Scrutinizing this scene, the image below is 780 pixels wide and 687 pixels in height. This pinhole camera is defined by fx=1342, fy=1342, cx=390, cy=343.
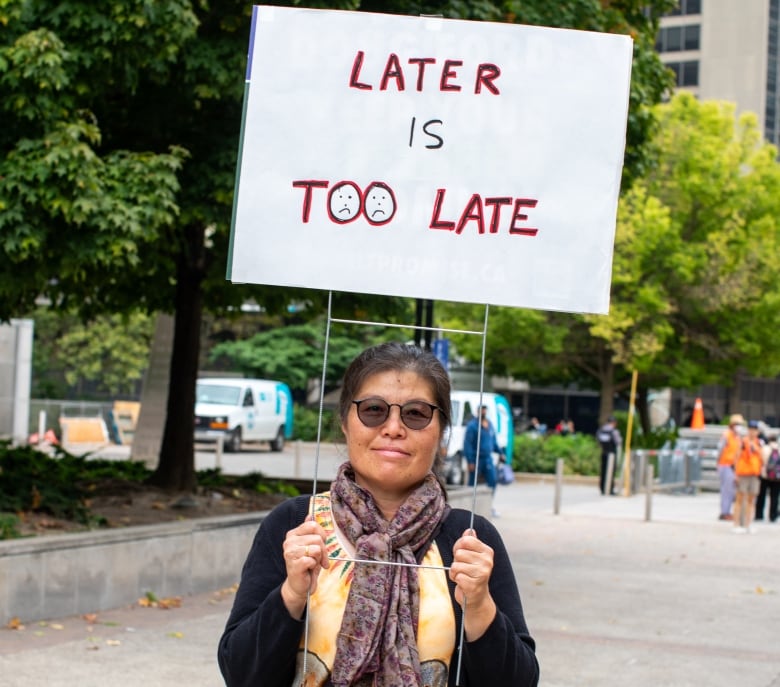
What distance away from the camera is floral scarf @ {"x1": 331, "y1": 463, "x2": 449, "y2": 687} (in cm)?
294

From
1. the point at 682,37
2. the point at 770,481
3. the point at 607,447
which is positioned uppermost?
the point at 682,37

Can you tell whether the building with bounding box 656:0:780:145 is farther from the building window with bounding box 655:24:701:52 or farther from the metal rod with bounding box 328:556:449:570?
the metal rod with bounding box 328:556:449:570

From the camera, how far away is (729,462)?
21953 millimetres

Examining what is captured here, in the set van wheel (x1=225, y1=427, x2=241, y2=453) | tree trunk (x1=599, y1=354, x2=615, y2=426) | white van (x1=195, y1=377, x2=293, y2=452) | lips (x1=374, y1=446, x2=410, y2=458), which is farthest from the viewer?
tree trunk (x1=599, y1=354, x2=615, y2=426)

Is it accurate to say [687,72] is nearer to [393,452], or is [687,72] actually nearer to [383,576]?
[393,452]

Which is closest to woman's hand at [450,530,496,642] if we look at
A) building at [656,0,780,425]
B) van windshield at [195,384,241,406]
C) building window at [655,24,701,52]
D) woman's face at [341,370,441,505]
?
woman's face at [341,370,441,505]

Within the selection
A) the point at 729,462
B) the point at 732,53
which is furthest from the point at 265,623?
the point at 732,53

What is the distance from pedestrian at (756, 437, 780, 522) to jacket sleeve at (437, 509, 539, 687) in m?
19.6

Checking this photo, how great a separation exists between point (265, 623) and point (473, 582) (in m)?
0.47

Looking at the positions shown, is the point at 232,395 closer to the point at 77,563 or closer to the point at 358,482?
the point at 77,563

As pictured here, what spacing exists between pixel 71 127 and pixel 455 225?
7.00 metres

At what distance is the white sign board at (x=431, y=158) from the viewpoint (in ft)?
11.8

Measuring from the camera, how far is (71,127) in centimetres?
1001

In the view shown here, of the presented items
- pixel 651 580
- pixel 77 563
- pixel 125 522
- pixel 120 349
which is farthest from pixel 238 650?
pixel 120 349
